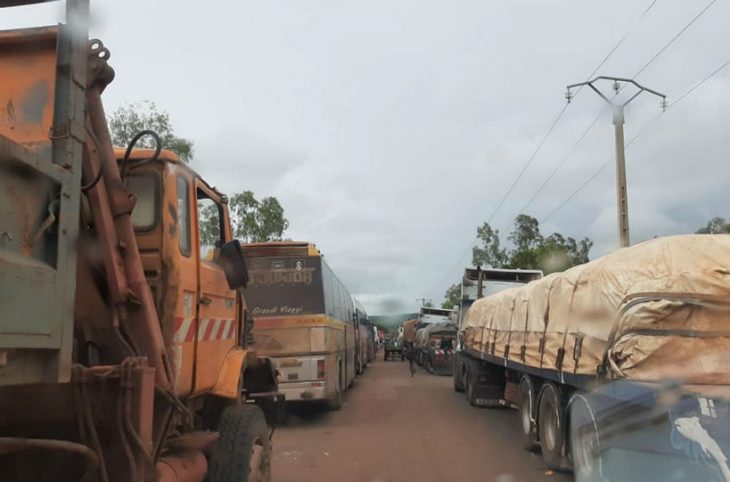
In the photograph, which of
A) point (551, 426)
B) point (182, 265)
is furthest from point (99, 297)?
point (551, 426)

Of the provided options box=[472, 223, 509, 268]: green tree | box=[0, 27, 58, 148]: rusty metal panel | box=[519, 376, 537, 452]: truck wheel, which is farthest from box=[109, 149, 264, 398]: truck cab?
box=[472, 223, 509, 268]: green tree

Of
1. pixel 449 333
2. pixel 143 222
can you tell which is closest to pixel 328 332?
pixel 143 222

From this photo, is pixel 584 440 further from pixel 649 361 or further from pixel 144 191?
pixel 144 191

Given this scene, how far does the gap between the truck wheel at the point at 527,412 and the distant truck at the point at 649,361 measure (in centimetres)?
189

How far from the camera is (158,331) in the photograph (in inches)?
157

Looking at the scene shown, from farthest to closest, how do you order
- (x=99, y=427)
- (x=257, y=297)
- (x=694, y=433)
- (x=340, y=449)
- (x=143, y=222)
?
(x=257, y=297), (x=340, y=449), (x=694, y=433), (x=143, y=222), (x=99, y=427)

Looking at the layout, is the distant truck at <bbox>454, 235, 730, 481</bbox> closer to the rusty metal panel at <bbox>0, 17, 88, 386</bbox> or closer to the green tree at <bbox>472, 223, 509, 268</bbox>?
the rusty metal panel at <bbox>0, 17, 88, 386</bbox>

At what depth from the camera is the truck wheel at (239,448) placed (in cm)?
505

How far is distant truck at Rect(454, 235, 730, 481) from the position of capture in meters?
4.82

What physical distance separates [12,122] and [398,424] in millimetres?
10542

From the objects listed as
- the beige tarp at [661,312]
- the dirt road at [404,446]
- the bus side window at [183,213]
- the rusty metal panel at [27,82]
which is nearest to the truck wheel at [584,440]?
the beige tarp at [661,312]

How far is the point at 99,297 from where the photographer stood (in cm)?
384

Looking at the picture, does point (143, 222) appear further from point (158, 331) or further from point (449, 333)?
point (449, 333)

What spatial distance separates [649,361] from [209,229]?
379cm
